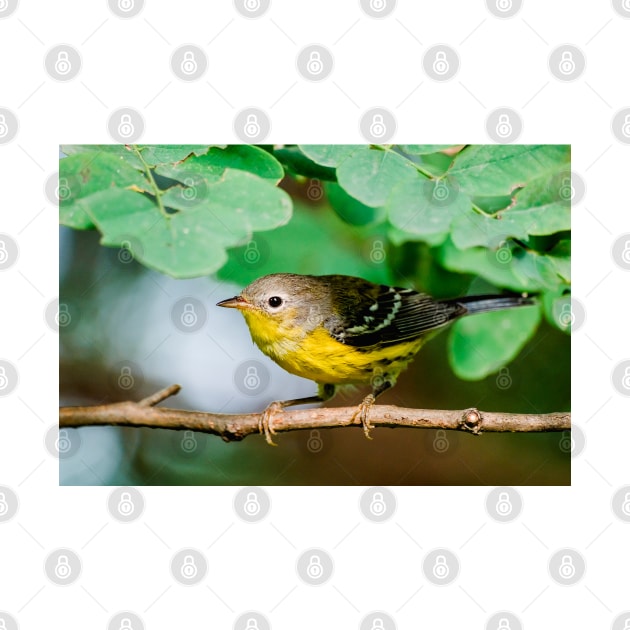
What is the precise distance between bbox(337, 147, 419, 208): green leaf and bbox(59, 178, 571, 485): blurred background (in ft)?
0.51

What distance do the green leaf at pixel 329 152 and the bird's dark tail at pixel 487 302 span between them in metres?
0.79

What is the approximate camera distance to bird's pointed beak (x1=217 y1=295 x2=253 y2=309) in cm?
274

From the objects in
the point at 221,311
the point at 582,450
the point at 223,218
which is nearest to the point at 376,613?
the point at 582,450

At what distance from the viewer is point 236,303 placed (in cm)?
276

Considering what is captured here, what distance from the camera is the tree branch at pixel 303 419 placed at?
255cm

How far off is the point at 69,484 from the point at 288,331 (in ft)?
3.80

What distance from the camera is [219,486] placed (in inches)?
117

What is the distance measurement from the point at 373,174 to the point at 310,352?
31.4 inches
